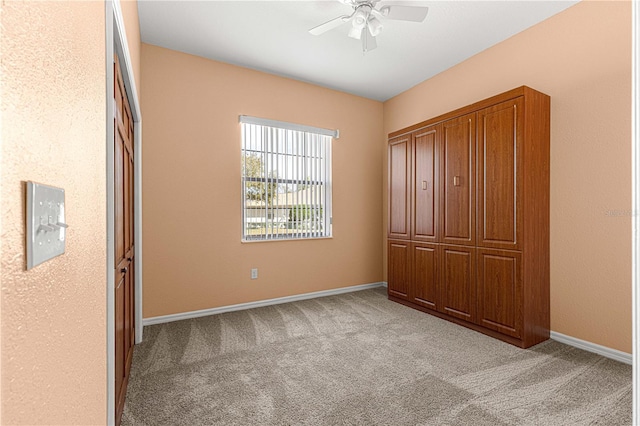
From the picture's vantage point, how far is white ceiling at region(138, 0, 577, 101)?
2746 mm

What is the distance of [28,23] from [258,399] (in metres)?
2.04

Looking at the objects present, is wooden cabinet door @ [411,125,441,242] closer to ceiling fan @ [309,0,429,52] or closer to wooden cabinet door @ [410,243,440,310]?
wooden cabinet door @ [410,243,440,310]

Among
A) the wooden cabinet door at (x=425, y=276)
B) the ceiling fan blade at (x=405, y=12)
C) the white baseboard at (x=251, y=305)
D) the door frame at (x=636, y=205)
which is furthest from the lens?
the wooden cabinet door at (x=425, y=276)

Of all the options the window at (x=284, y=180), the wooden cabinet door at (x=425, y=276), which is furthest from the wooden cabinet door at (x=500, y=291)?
the window at (x=284, y=180)

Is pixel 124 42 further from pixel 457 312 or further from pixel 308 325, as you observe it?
pixel 457 312

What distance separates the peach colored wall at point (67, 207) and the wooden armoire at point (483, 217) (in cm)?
294

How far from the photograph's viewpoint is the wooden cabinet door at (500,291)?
271 cm

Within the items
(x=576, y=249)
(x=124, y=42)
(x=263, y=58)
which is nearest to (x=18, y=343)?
(x=124, y=42)

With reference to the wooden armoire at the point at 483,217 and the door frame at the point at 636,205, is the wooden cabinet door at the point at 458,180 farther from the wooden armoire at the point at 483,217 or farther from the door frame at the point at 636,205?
the door frame at the point at 636,205

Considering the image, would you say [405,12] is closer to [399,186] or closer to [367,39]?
[367,39]

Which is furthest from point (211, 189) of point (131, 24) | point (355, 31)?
point (355, 31)

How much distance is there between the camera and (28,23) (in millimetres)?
489

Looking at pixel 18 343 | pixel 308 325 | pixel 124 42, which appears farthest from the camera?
pixel 308 325

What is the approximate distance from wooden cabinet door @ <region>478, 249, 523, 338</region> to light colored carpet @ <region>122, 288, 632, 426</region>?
180mm
